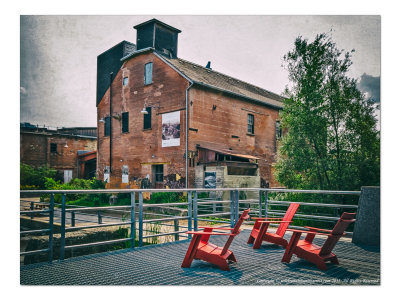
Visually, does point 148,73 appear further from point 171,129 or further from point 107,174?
point 107,174

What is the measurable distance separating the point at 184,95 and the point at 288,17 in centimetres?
1057

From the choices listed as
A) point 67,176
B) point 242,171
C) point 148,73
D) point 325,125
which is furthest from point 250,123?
point 67,176

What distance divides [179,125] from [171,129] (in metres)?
0.63

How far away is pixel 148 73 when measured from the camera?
1738 cm

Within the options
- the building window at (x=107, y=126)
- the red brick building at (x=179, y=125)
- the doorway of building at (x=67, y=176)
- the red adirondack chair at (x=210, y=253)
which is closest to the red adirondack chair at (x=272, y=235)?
the red adirondack chair at (x=210, y=253)

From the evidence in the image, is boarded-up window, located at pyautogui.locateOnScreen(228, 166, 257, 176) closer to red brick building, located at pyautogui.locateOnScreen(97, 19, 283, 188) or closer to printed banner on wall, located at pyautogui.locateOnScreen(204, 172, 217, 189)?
red brick building, located at pyautogui.locateOnScreen(97, 19, 283, 188)

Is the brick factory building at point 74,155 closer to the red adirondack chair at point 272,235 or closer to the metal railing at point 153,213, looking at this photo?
the metal railing at point 153,213

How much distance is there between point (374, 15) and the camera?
17.3 feet

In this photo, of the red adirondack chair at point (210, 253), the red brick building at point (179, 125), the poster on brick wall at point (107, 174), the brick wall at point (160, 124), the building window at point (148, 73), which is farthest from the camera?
the poster on brick wall at point (107, 174)

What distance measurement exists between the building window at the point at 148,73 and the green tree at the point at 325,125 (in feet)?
27.0

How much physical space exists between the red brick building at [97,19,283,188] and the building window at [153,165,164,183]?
47mm

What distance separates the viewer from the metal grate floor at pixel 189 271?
391 cm

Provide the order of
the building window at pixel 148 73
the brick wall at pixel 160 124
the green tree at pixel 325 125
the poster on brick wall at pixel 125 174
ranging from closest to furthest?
the green tree at pixel 325 125 → the brick wall at pixel 160 124 → the building window at pixel 148 73 → the poster on brick wall at pixel 125 174

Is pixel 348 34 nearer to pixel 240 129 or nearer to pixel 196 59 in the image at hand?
pixel 196 59
